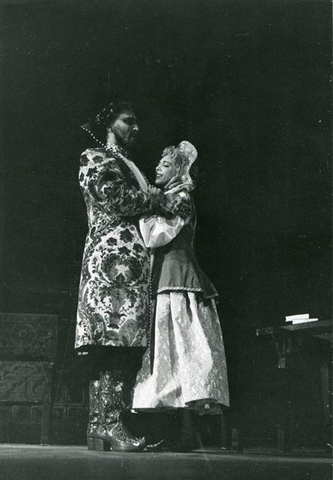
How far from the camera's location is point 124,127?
312cm

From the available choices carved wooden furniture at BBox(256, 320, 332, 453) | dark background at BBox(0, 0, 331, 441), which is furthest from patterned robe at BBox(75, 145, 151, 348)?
carved wooden furniture at BBox(256, 320, 332, 453)

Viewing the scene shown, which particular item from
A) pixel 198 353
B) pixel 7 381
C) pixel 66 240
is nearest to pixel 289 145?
pixel 66 240

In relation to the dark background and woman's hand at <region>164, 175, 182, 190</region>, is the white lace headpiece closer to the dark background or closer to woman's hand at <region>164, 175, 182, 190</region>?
woman's hand at <region>164, 175, 182, 190</region>

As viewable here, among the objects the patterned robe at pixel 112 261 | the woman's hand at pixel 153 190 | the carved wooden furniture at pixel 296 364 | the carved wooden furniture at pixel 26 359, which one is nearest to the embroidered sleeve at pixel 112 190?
the patterned robe at pixel 112 261

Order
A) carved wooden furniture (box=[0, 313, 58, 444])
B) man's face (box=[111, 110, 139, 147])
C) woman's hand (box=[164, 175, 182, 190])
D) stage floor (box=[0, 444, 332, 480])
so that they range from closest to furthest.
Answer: stage floor (box=[0, 444, 332, 480]) < man's face (box=[111, 110, 139, 147]) < woman's hand (box=[164, 175, 182, 190]) < carved wooden furniture (box=[0, 313, 58, 444])

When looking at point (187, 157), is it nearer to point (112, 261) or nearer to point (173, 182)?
point (173, 182)

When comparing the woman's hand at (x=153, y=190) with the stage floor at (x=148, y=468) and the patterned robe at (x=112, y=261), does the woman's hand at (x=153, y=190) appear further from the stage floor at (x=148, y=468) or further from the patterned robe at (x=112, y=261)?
the stage floor at (x=148, y=468)

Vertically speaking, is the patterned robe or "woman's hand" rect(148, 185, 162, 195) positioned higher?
"woman's hand" rect(148, 185, 162, 195)

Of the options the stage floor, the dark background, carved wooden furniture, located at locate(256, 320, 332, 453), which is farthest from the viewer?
carved wooden furniture, located at locate(256, 320, 332, 453)

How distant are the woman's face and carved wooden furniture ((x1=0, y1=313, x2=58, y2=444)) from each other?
61.5 inches

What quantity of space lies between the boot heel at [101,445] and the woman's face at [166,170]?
1.27m

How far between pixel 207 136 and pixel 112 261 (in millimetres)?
1659

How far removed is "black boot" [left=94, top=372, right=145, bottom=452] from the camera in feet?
9.21

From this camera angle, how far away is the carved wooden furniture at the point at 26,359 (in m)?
4.36
